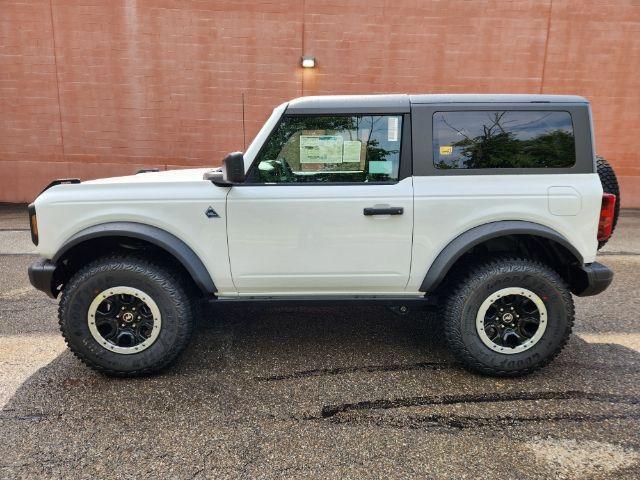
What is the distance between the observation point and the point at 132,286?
3062mm

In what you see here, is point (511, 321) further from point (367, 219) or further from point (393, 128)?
point (393, 128)

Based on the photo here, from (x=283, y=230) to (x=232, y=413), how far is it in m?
1.19

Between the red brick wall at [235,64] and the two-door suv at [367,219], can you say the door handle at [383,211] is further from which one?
the red brick wall at [235,64]

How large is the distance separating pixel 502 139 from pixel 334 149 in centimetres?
113

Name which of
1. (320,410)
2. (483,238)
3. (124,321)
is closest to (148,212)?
(124,321)

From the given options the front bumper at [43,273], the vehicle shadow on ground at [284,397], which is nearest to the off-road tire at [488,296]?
the vehicle shadow on ground at [284,397]

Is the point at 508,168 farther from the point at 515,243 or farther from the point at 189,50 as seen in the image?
the point at 189,50

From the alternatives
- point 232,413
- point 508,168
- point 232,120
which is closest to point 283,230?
point 232,413

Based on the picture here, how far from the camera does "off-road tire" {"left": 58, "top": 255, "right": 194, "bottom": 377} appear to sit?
305 centimetres

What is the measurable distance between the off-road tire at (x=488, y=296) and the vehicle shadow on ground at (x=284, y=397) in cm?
13

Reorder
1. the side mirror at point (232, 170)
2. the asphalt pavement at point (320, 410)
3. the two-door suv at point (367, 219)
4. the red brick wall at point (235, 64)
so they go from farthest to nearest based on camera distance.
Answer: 1. the red brick wall at point (235, 64)
2. the two-door suv at point (367, 219)
3. the side mirror at point (232, 170)
4. the asphalt pavement at point (320, 410)

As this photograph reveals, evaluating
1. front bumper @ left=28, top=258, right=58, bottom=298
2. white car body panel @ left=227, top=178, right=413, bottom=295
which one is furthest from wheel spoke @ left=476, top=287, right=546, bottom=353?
front bumper @ left=28, top=258, right=58, bottom=298

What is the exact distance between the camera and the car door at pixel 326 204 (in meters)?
3.03

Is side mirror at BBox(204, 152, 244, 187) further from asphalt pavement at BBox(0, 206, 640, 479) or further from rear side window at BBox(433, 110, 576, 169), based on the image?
rear side window at BBox(433, 110, 576, 169)
